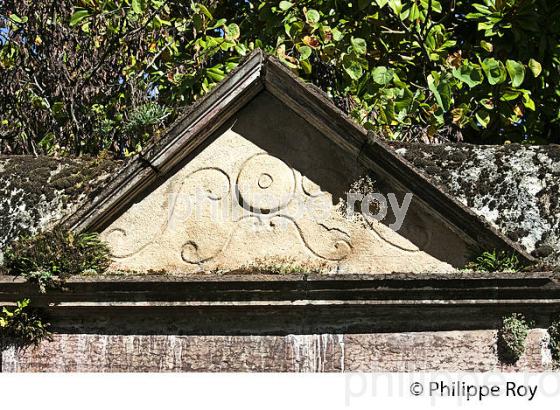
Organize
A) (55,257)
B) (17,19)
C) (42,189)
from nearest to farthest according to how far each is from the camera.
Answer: (55,257) → (42,189) → (17,19)

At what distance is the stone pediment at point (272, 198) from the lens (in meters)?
5.86

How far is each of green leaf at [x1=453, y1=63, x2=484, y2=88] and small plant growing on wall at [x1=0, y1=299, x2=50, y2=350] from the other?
391 cm

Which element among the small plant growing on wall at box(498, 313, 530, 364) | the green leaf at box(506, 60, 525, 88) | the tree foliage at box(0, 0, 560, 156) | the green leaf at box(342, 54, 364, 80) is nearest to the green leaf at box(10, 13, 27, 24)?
the tree foliage at box(0, 0, 560, 156)

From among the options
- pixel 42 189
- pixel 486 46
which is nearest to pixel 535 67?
pixel 486 46

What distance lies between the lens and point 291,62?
909cm

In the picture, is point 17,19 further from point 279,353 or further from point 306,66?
point 279,353

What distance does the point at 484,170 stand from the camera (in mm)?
6168

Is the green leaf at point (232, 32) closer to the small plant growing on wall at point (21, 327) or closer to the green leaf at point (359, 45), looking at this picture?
the green leaf at point (359, 45)

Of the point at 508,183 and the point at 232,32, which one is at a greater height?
the point at 232,32

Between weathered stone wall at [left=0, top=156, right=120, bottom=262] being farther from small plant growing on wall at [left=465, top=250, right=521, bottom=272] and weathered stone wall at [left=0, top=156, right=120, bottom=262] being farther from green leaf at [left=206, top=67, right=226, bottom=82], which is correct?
green leaf at [left=206, top=67, right=226, bottom=82]

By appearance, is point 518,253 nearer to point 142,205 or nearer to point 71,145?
point 142,205

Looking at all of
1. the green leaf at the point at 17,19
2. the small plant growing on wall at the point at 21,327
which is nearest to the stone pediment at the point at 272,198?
the small plant growing on wall at the point at 21,327

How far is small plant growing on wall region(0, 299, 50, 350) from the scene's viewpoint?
19.5 ft

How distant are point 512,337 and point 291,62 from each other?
4.02m
